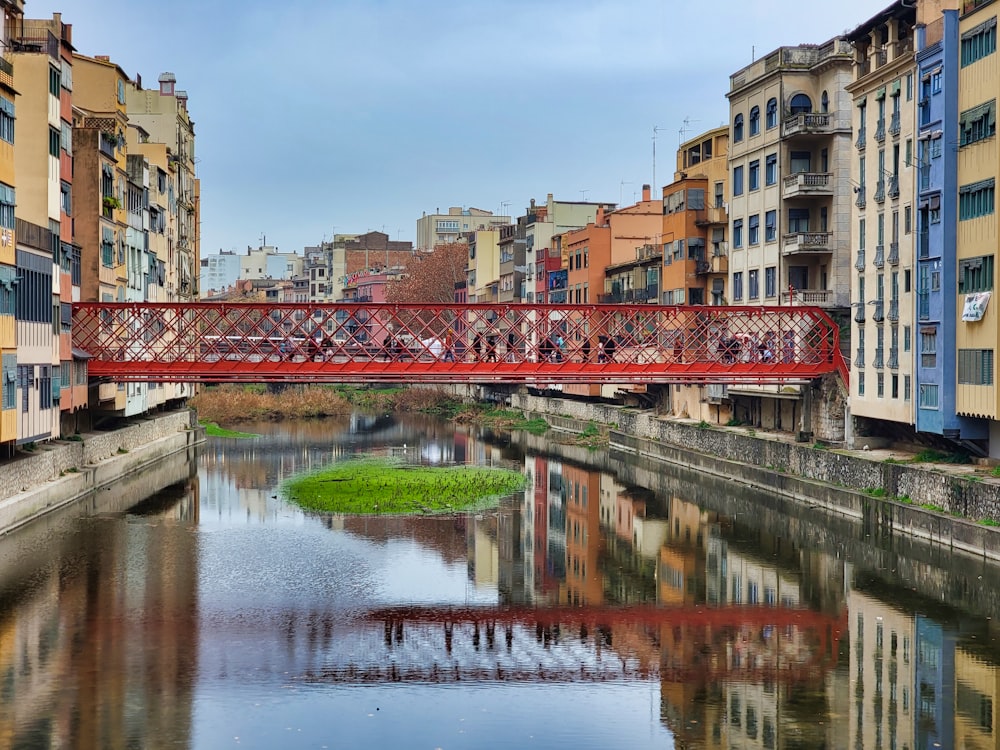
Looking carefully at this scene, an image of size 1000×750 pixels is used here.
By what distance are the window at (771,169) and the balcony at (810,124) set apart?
5.92 ft

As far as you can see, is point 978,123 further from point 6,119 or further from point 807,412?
point 6,119

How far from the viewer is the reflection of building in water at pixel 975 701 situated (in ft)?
65.2

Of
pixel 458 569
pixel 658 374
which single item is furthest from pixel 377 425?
pixel 458 569

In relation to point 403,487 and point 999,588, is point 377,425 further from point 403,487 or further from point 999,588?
point 999,588

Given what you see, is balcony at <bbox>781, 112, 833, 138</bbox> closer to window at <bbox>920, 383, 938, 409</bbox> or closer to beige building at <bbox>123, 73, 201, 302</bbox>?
window at <bbox>920, 383, 938, 409</bbox>

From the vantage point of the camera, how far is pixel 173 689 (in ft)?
72.0

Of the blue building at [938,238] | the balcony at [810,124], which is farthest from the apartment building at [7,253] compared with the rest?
the balcony at [810,124]

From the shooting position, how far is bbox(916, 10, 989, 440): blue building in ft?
121

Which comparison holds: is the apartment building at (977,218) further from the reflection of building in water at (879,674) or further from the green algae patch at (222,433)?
the green algae patch at (222,433)

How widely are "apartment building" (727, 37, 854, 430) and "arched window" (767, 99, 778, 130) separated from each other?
0.04 m

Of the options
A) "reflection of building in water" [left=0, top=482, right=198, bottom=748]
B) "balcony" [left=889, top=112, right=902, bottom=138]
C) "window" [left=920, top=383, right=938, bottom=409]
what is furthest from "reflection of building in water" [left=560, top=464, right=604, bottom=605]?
"balcony" [left=889, top=112, right=902, bottom=138]

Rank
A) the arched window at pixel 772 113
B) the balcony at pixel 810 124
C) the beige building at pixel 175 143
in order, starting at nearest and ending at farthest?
the balcony at pixel 810 124
the arched window at pixel 772 113
the beige building at pixel 175 143

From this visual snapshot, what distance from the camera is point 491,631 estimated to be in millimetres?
27234

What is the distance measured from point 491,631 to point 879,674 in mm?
7951
